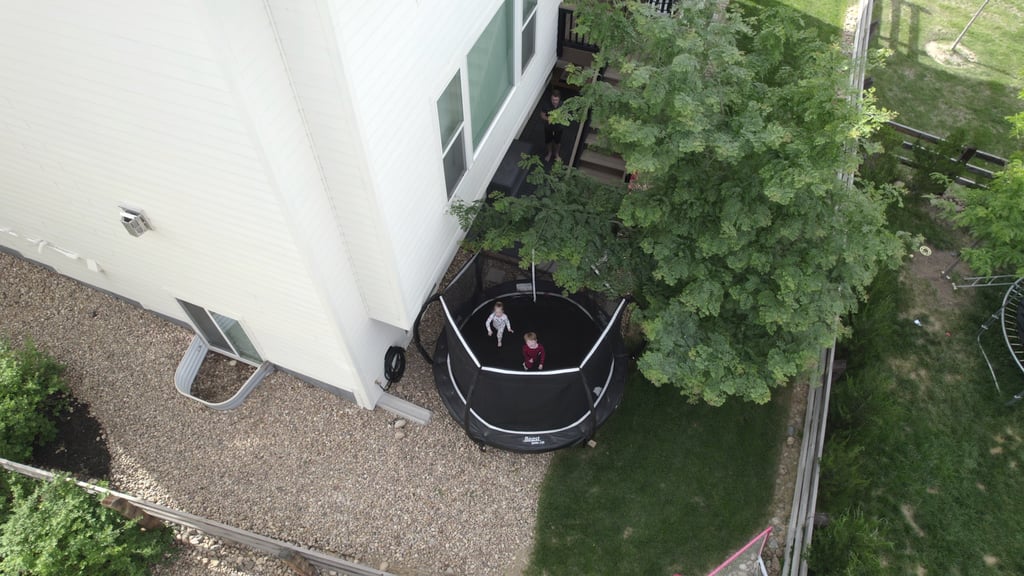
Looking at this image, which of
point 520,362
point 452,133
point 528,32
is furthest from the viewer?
point 528,32

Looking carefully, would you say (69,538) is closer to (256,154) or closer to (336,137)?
(256,154)

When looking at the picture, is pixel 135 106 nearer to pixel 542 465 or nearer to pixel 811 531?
pixel 542 465

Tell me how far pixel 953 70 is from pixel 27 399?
65.9 feet

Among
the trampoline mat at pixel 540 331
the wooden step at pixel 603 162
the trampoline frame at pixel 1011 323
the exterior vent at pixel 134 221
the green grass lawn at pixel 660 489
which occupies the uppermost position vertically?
the exterior vent at pixel 134 221

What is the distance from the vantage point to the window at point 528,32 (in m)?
9.12

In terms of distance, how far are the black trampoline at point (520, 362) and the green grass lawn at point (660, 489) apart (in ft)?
2.20

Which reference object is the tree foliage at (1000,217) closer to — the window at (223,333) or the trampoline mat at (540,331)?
the trampoline mat at (540,331)

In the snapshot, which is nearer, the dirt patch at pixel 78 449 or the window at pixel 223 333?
the dirt patch at pixel 78 449

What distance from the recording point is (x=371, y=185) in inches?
222

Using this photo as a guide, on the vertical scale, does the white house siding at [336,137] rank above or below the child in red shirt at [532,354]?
above

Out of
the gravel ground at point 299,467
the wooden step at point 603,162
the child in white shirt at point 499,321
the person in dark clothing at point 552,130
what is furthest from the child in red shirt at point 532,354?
the wooden step at point 603,162

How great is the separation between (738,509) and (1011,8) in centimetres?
1682

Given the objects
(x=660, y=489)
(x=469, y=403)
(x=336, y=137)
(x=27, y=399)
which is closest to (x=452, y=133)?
(x=336, y=137)

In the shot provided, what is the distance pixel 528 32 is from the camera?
9.52 m
